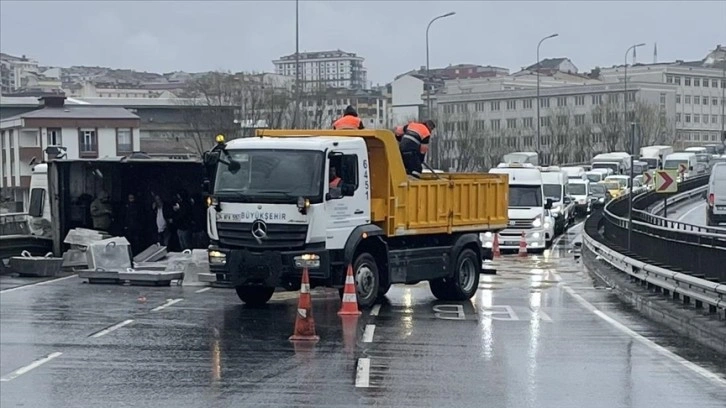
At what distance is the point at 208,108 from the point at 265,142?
53.1 meters

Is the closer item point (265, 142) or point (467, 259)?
point (265, 142)

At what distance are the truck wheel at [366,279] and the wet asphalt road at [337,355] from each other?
363 mm

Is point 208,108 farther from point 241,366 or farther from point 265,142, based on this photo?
point 241,366

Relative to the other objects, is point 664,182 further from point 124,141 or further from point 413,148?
point 124,141

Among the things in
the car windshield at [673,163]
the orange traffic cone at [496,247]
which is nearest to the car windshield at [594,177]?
the car windshield at [673,163]

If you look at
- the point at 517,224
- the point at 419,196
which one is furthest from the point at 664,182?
the point at 419,196

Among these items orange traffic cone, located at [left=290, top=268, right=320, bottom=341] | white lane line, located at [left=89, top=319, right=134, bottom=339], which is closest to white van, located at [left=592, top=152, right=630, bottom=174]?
white lane line, located at [left=89, top=319, right=134, bottom=339]

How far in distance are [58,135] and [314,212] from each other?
222 feet

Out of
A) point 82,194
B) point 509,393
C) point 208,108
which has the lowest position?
point 509,393

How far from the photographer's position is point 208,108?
7112cm

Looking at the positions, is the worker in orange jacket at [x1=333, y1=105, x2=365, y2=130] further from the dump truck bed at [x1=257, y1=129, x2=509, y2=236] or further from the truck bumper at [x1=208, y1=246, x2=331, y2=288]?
the truck bumper at [x1=208, y1=246, x2=331, y2=288]

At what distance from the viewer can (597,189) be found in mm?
68188

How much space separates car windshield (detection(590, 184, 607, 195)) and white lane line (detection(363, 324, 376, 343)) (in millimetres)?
51463

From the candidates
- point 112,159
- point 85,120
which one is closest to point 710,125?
point 85,120
